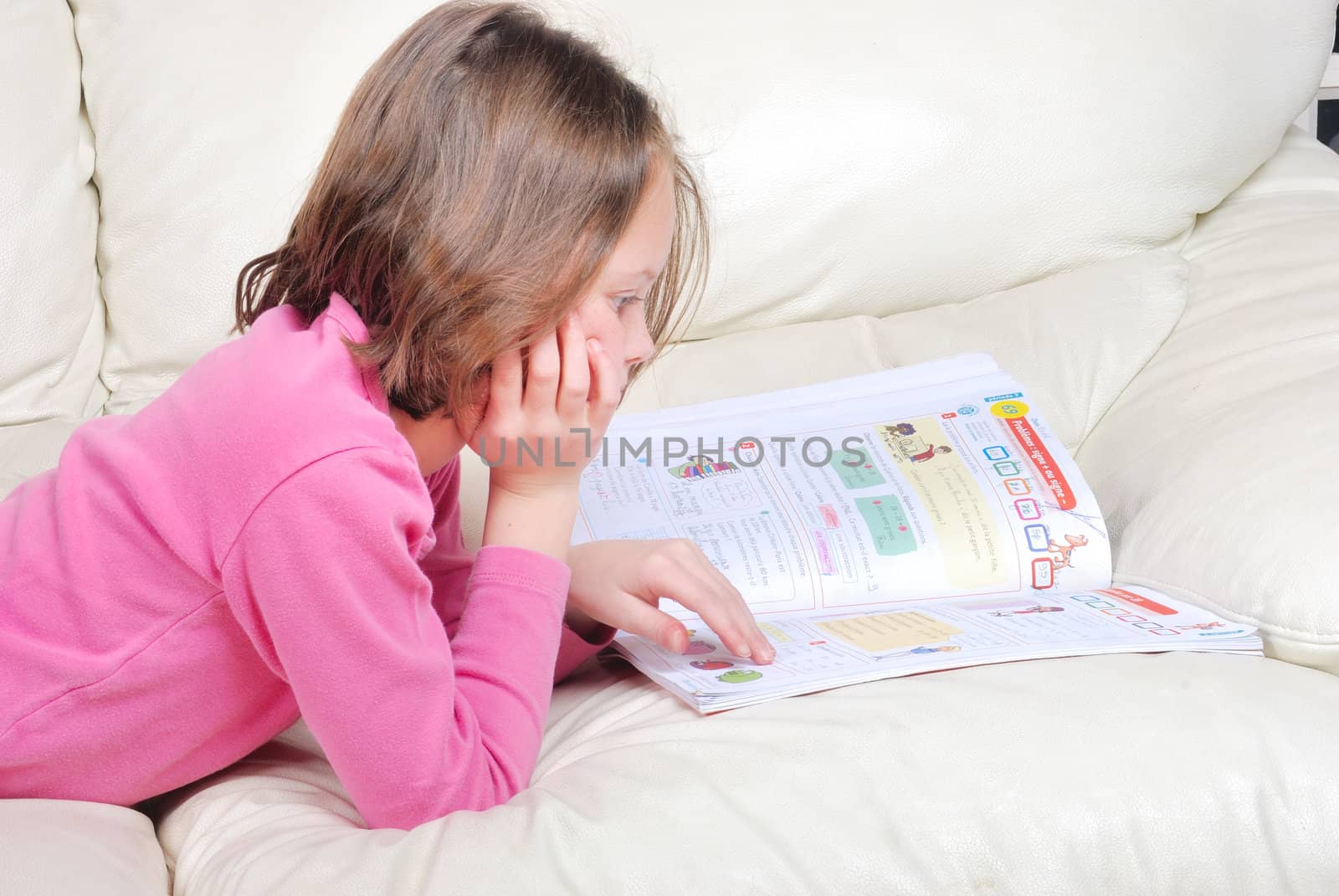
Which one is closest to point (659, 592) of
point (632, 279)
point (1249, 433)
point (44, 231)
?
point (632, 279)

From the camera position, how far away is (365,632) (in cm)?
62

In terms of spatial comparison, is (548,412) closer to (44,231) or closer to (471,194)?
(471,194)

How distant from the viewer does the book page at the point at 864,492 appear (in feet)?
2.97

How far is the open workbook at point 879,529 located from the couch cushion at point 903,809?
57 millimetres

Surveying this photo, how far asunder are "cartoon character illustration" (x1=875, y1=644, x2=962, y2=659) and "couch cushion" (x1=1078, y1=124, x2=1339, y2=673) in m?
0.21

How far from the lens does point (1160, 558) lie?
905 mm

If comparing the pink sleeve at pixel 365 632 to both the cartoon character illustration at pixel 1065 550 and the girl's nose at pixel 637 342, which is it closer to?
the girl's nose at pixel 637 342

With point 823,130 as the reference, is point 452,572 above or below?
below

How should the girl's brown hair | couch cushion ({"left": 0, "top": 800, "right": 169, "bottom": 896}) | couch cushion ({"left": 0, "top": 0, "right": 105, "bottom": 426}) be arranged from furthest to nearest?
couch cushion ({"left": 0, "top": 0, "right": 105, "bottom": 426}) < the girl's brown hair < couch cushion ({"left": 0, "top": 800, "right": 169, "bottom": 896})

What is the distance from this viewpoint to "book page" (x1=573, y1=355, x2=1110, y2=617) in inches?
35.7

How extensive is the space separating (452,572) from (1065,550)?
1.51ft

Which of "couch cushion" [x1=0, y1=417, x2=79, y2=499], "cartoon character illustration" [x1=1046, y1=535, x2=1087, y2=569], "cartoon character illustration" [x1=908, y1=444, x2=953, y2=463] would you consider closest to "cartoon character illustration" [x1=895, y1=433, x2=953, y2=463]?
"cartoon character illustration" [x1=908, y1=444, x2=953, y2=463]

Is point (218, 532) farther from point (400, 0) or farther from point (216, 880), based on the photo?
point (400, 0)

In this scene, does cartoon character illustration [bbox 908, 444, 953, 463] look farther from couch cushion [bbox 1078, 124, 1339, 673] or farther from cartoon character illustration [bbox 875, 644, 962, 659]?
cartoon character illustration [bbox 875, 644, 962, 659]
